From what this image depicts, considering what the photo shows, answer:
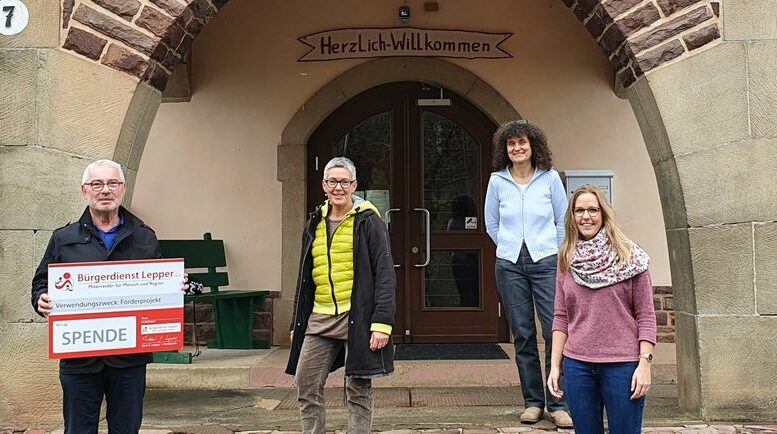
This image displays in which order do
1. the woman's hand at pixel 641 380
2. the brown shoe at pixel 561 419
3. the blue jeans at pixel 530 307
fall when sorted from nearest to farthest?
1. the woman's hand at pixel 641 380
2. the brown shoe at pixel 561 419
3. the blue jeans at pixel 530 307

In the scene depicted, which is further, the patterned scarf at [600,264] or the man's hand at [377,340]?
the man's hand at [377,340]

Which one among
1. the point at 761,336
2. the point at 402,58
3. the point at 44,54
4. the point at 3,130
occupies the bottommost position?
the point at 761,336

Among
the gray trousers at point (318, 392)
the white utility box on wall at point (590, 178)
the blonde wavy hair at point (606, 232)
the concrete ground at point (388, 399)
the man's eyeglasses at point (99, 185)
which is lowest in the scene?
the concrete ground at point (388, 399)

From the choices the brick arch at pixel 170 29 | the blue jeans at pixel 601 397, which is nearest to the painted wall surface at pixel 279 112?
the brick arch at pixel 170 29

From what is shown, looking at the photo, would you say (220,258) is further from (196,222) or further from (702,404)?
(702,404)

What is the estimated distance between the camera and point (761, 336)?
4.07m

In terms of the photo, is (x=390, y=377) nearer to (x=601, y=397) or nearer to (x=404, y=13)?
(x=601, y=397)

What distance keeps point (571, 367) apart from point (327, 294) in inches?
49.4

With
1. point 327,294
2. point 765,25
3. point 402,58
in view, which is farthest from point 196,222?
point 765,25

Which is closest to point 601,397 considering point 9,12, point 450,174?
point 9,12

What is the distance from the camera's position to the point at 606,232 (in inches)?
108

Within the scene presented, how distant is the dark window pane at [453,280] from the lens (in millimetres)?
6777

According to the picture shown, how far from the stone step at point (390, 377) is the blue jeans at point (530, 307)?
1352 millimetres

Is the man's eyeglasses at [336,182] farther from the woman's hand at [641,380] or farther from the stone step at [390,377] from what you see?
the stone step at [390,377]
